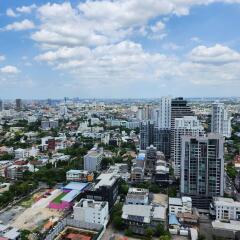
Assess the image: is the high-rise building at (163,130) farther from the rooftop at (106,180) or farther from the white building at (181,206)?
the white building at (181,206)

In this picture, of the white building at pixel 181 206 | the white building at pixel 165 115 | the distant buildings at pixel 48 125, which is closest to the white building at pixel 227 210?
the white building at pixel 181 206

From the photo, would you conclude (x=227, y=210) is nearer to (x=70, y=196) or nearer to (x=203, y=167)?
(x=203, y=167)

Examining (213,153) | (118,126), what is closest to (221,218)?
(213,153)

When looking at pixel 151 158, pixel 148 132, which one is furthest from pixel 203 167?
pixel 148 132

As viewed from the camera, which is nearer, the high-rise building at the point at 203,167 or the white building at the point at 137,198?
the white building at the point at 137,198

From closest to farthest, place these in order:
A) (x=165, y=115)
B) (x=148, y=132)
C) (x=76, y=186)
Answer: (x=76, y=186) → (x=165, y=115) → (x=148, y=132)

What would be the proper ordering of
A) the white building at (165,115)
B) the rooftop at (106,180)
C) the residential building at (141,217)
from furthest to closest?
the white building at (165,115)
the rooftop at (106,180)
the residential building at (141,217)

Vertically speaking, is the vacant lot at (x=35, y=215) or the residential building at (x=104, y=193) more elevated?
the residential building at (x=104, y=193)

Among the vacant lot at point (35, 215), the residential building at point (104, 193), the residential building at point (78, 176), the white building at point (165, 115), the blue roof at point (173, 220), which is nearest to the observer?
the blue roof at point (173, 220)
